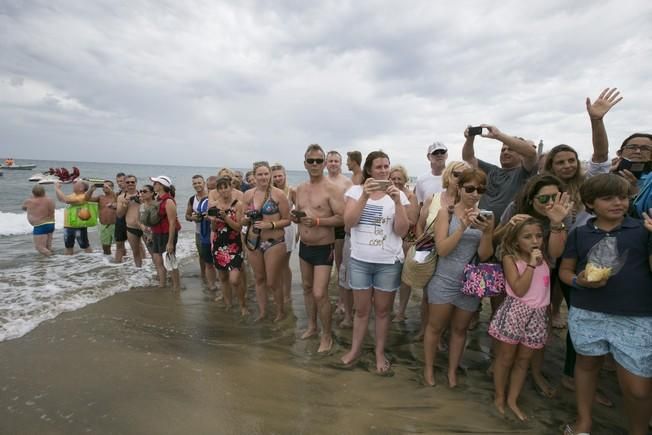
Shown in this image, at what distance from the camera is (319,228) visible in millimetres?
3783

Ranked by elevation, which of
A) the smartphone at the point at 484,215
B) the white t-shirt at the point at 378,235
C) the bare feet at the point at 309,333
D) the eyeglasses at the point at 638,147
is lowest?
the bare feet at the point at 309,333

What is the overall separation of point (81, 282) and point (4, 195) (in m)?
25.6

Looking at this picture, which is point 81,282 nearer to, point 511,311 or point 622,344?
point 511,311

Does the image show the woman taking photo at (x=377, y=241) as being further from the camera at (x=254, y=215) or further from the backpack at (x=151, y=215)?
the backpack at (x=151, y=215)

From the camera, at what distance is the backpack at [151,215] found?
19.0 ft

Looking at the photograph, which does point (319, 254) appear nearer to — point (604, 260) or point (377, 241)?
point (377, 241)

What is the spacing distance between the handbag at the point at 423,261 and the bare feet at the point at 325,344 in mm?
1335

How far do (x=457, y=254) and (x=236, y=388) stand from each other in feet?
7.56

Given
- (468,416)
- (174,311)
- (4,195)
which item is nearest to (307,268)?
(468,416)

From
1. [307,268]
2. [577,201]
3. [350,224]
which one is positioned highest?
[577,201]

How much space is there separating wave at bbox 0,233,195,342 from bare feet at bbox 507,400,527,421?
17.7 ft

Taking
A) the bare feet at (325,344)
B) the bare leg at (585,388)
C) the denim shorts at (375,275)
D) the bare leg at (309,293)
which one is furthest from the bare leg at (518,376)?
the bare leg at (309,293)

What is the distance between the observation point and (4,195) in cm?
2428

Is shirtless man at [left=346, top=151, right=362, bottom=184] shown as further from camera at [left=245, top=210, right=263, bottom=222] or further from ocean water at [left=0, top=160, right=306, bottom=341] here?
ocean water at [left=0, top=160, right=306, bottom=341]
